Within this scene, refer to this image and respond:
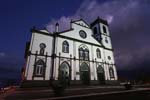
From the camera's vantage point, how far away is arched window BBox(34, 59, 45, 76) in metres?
17.5

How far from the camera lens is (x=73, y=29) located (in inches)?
960

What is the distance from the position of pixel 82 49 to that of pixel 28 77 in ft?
42.4

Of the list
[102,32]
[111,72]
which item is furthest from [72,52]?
[102,32]

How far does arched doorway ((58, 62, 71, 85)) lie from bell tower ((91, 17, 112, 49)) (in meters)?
13.8

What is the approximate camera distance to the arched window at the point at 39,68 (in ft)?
57.3

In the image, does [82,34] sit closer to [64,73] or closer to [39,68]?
[64,73]

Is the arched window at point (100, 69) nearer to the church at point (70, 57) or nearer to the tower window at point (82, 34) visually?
the church at point (70, 57)

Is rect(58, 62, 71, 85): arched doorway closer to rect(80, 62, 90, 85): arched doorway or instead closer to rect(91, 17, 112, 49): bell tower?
rect(80, 62, 90, 85): arched doorway

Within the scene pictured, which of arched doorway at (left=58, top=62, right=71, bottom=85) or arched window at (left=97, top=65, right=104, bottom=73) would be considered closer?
arched doorway at (left=58, top=62, right=71, bottom=85)

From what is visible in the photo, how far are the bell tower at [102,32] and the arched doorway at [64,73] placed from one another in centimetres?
1376

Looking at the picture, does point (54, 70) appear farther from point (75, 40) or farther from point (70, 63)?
point (75, 40)

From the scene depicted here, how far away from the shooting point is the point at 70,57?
21609 mm

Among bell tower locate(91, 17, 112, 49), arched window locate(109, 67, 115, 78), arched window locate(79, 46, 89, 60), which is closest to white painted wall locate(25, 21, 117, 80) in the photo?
bell tower locate(91, 17, 112, 49)

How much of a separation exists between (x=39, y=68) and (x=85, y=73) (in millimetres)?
10080
